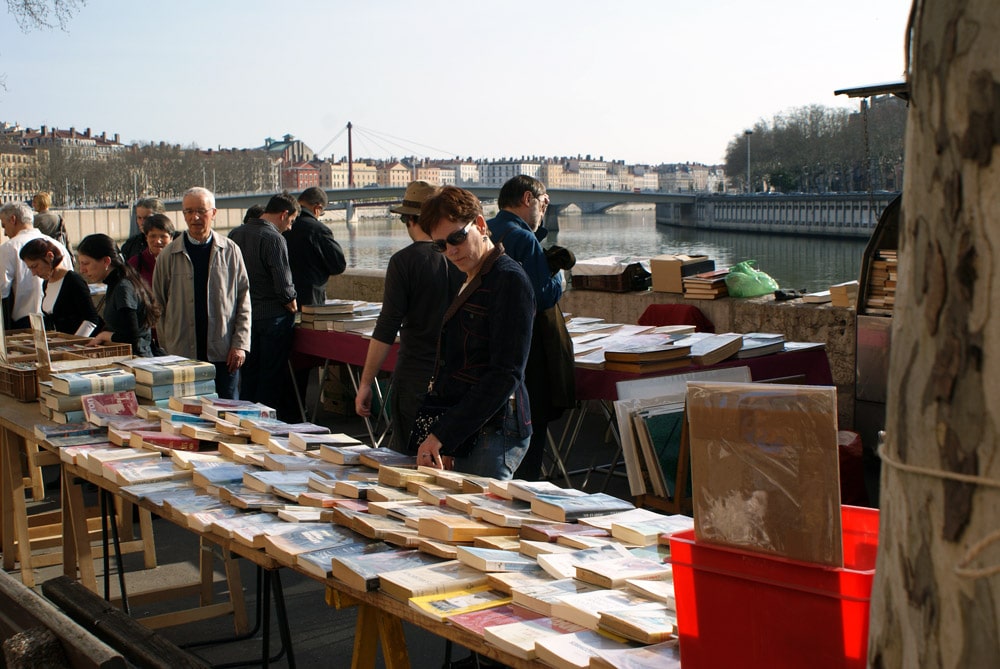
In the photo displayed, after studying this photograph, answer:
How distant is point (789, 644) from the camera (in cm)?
157

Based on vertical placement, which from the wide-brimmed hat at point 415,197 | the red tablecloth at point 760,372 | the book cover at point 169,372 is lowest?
the red tablecloth at point 760,372

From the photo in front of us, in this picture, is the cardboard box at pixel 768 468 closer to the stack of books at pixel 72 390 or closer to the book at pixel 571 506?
the book at pixel 571 506

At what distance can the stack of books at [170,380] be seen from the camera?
13.5ft

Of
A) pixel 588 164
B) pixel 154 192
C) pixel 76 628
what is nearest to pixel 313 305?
pixel 76 628

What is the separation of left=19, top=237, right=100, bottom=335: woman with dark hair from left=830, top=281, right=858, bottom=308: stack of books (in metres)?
3.75

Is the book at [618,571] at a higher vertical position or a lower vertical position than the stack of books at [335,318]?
lower

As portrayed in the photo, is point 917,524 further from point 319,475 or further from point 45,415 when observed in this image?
point 45,415

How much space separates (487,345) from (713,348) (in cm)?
212

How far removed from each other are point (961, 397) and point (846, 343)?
5043 millimetres

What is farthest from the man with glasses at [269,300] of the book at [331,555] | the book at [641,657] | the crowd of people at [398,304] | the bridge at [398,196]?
the bridge at [398,196]

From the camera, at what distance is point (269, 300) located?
20.5 ft

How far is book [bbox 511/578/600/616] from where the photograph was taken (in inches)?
77.8

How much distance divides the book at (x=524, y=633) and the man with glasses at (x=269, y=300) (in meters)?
4.43

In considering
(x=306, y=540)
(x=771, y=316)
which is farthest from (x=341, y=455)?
(x=771, y=316)
